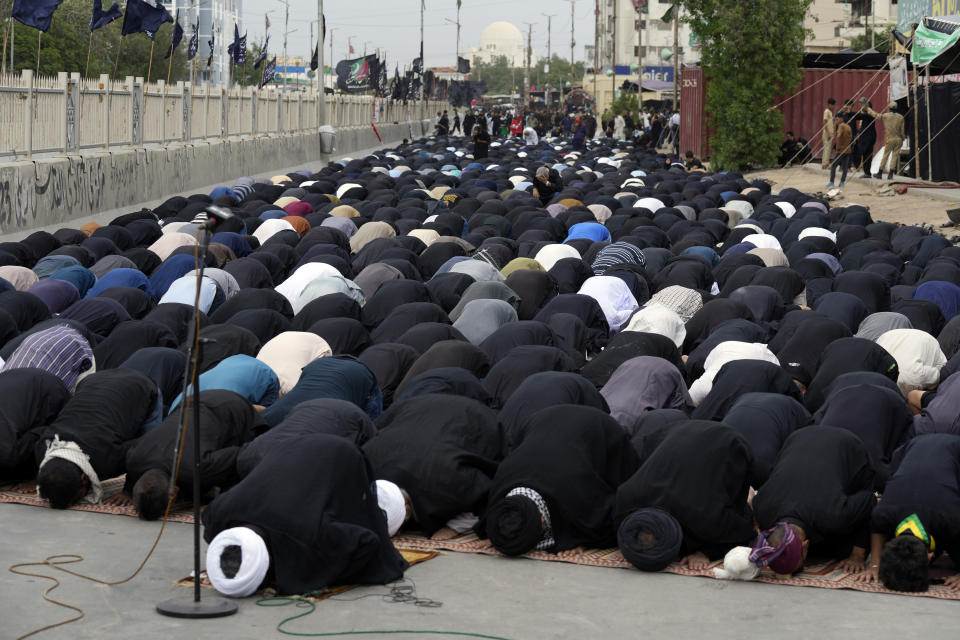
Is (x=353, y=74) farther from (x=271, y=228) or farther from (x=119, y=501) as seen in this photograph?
(x=119, y=501)

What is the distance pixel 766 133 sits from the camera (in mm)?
32406

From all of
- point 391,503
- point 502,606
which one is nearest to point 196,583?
point 502,606

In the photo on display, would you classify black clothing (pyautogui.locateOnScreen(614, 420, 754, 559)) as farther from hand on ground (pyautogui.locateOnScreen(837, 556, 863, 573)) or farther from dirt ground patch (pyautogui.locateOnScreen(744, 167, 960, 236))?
dirt ground patch (pyautogui.locateOnScreen(744, 167, 960, 236))

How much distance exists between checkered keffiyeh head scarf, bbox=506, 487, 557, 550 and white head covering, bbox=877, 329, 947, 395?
415 centimetres

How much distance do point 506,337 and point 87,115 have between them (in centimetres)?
1032

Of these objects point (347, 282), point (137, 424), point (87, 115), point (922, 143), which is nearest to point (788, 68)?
point (922, 143)

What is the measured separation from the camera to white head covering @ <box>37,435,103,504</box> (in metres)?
7.24

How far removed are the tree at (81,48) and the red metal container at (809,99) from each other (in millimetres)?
18850

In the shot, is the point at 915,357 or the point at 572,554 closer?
the point at 572,554

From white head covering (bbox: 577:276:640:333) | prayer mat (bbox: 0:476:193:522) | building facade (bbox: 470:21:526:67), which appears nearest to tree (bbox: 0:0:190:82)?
white head covering (bbox: 577:276:640:333)

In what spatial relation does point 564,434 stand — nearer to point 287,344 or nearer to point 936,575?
point 936,575

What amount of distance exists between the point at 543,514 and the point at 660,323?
4994 mm

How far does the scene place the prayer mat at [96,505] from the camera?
7121mm

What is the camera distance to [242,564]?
5.70 m
